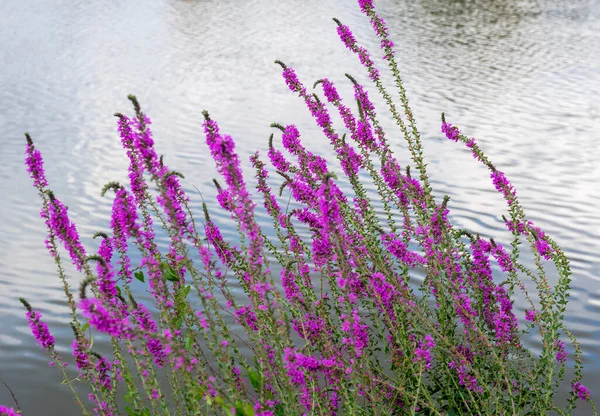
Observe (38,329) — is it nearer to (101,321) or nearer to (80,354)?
(80,354)

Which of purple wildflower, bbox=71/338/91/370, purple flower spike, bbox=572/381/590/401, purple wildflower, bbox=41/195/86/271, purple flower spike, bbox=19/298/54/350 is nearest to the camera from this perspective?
purple wildflower, bbox=41/195/86/271

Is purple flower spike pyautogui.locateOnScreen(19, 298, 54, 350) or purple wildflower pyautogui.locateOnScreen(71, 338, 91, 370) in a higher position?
purple flower spike pyautogui.locateOnScreen(19, 298, 54, 350)

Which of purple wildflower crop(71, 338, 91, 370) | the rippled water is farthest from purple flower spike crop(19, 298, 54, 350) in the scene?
the rippled water

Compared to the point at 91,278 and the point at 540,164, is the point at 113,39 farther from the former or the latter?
the point at 91,278

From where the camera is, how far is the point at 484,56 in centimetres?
2420

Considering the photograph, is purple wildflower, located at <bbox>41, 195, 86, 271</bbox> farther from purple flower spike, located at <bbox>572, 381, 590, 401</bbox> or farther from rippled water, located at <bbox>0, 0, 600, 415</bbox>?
purple flower spike, located at <bbox>572, 381, 590, 401</bbox>

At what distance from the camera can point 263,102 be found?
18.9m

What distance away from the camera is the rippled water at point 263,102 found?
9734mm

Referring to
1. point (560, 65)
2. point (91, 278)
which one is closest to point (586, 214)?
point (91, 278)

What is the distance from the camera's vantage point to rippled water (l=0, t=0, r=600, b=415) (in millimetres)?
9734

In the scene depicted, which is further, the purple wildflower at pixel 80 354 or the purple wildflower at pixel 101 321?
the purple wildflower at pixel 80 354

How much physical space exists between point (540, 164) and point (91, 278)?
11625 millimetres

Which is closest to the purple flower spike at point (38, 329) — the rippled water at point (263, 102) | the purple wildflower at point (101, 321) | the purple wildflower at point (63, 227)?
the purple wildflower at point (63, 227)

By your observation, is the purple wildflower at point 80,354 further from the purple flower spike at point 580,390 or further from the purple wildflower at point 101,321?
the purple flower spike at point 580,390
